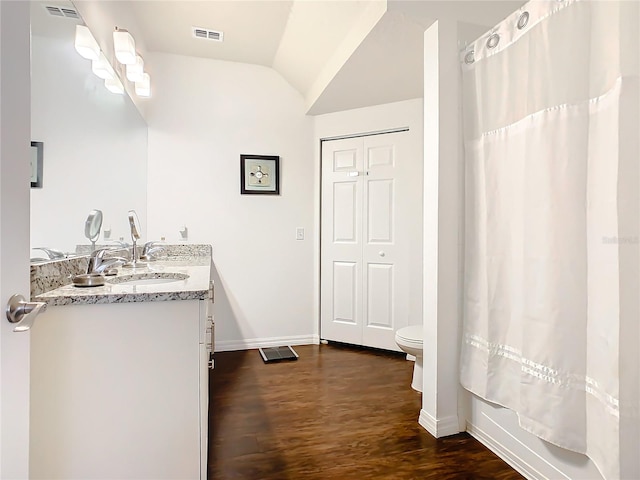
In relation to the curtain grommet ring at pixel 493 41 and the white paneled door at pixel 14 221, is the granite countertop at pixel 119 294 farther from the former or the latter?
the curtain grommet ring at pixel 493 41

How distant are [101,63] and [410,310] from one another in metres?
2.68

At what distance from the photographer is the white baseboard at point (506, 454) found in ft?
5.08

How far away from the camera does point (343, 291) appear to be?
3.42 meters

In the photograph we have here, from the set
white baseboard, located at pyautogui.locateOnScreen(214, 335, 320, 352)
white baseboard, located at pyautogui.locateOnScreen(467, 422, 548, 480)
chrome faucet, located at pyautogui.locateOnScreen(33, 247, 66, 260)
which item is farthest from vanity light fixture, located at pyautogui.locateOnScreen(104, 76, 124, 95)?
white baseboard, located at pyautogui.locateOnScreen(467, 422, 548, 480)

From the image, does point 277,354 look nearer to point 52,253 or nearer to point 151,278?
point 151,278

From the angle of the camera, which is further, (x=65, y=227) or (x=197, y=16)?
(x=197, y=16)

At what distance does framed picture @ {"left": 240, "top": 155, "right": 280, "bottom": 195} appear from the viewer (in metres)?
3.29

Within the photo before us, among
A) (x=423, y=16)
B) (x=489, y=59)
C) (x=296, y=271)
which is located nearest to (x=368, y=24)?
(x=423, y=16)

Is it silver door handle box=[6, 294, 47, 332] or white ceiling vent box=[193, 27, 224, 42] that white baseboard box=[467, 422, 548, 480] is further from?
white ceiling vent box=[193, 27, 224, 42]

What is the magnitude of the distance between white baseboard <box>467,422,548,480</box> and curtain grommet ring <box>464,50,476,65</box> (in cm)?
182

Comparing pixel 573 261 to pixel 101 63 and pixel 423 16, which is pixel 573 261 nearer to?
pixel 423 16

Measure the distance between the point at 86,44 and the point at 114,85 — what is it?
46cm

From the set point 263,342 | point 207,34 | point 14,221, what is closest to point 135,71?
point 207,34

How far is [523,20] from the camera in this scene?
1464 mm
